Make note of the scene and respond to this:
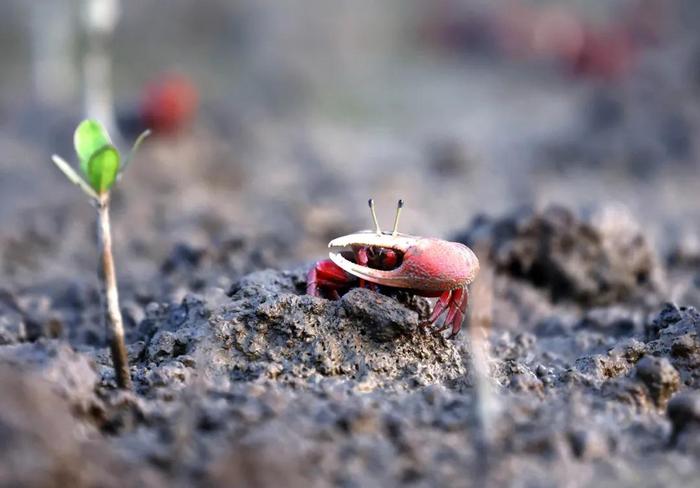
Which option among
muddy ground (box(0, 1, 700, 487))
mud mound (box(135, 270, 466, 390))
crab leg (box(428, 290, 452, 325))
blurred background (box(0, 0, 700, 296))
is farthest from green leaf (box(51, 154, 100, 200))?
blurred background (box(0, 0, 700, 296))

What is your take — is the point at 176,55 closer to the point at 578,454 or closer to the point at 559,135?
the point at 559,135

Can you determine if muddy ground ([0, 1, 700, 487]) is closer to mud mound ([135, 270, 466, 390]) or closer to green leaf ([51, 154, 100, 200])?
mud mound ([135, 270, 466, 390])

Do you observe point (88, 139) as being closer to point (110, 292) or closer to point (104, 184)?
point (104, 184)

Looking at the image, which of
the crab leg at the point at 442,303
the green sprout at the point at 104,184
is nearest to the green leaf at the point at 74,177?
the green sprout at the point at 104,184

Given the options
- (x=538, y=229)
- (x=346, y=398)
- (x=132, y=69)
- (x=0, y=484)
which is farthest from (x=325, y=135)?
(x=0, y=484)

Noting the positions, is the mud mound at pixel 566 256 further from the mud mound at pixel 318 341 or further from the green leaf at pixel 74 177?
the green leaf at pixel 74 177

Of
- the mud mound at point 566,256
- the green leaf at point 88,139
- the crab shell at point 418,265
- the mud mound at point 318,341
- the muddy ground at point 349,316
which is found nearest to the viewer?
the muddy ground at point 349,316
